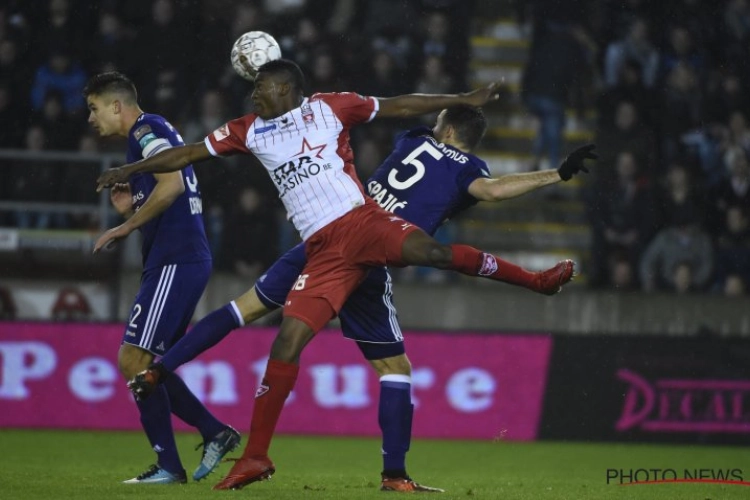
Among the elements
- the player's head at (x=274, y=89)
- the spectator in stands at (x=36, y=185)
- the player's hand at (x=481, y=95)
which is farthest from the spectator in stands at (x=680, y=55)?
the player's head at (x=274, y=89)

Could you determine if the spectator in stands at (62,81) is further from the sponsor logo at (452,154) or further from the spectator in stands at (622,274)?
the sponsor logo at (452,154)

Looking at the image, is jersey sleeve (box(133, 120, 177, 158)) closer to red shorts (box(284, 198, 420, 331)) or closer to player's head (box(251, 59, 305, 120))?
player's head (box(251, 59, 305, 120))

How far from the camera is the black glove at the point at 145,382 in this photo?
663 cm

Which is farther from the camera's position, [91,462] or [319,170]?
[91,462]

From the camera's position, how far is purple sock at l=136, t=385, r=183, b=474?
712 cm

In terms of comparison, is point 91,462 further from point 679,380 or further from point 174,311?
point 679,380

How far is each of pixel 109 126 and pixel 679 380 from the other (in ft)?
20.4

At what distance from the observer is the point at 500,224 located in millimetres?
14570

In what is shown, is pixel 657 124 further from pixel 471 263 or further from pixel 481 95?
pixel 471 263

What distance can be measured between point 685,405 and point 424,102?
5.90m

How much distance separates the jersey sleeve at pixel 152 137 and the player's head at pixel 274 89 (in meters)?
0.64

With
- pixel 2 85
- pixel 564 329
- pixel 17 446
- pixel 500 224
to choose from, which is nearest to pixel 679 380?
pixel 564 329

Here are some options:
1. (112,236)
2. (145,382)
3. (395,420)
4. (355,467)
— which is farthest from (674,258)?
(145,382)

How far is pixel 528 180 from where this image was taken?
693 centimetres
